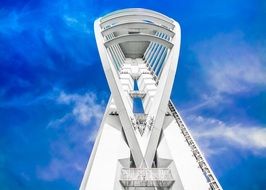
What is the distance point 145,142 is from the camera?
1759 centimetres

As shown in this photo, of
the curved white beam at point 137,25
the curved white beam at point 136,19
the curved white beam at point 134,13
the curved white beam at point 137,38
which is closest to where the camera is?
the curved white beam at point 137,38

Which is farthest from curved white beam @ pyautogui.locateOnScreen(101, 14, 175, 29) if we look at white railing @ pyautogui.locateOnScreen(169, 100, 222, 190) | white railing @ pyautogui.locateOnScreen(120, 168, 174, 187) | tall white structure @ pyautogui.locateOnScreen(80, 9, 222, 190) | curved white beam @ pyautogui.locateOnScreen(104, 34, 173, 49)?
white railing @ pyautogui.locateOnScreen(120, 168, 174, 187)

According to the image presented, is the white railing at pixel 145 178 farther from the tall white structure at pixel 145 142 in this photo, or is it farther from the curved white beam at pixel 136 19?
the curved white beam at pixel 136 19

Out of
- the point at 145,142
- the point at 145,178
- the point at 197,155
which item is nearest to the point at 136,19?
the point at 145,142

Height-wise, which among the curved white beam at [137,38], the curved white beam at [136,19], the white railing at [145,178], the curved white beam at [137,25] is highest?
the curved white beam at [136,19]

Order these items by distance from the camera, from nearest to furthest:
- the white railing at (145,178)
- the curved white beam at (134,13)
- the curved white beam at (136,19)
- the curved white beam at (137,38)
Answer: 1. the white railing at (145,178)
2. the curved white beam at (137,38)
3. the curved white beam at (136,19)
4. the curved white beam at (134,13)

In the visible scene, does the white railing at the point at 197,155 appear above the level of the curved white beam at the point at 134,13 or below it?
below

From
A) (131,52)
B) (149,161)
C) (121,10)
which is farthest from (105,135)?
(131,52)

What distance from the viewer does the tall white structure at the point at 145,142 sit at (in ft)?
47.6

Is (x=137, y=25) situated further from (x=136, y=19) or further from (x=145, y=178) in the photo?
(x=145, y=178)

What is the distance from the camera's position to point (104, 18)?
85.6 ft

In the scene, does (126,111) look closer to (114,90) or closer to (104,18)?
(114,90)

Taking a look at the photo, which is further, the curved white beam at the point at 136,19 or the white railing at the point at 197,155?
the curved white beam at the point at 136,19

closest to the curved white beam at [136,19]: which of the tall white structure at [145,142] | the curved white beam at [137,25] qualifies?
the tall white structure at [145,142]
